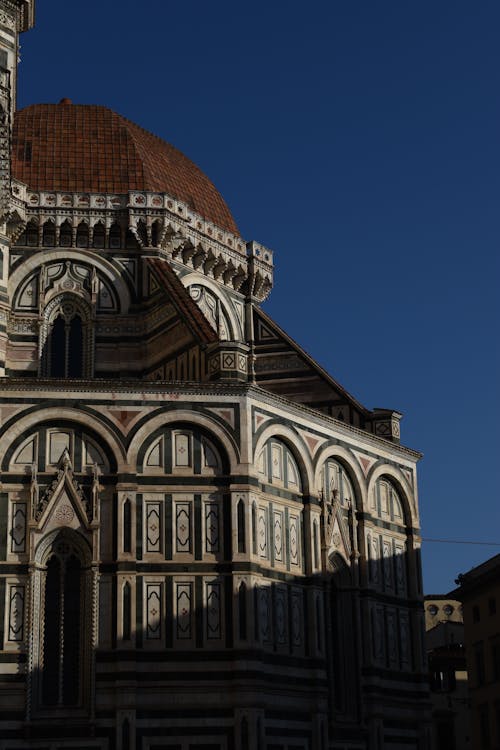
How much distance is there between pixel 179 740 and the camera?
3144 cm

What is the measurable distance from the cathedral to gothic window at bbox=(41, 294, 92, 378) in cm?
6

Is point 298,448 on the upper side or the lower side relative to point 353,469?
upper

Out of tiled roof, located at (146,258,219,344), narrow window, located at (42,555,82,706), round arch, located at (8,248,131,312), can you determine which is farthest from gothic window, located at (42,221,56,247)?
narrow window, located at (42,555,82,706)

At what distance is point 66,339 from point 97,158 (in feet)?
22.4

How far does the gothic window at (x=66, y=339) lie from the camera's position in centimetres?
3941

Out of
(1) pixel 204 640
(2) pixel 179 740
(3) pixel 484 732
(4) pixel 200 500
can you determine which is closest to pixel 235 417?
→ (4) pixel 200 500

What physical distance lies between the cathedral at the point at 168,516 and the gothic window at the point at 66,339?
2.5 inches

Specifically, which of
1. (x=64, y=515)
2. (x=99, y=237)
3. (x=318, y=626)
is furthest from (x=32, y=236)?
(x=318, y=626)

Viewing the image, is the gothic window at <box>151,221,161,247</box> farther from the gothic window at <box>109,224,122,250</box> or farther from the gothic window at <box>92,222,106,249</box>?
the gothic window at <box>92,222,106,249</box>

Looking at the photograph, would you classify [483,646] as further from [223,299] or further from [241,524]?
[241,524]

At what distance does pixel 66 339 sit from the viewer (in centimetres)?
4000

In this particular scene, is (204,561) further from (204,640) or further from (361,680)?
(361,680)

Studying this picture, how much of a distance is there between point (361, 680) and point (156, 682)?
717cm

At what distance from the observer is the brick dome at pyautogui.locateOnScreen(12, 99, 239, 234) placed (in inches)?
1651
